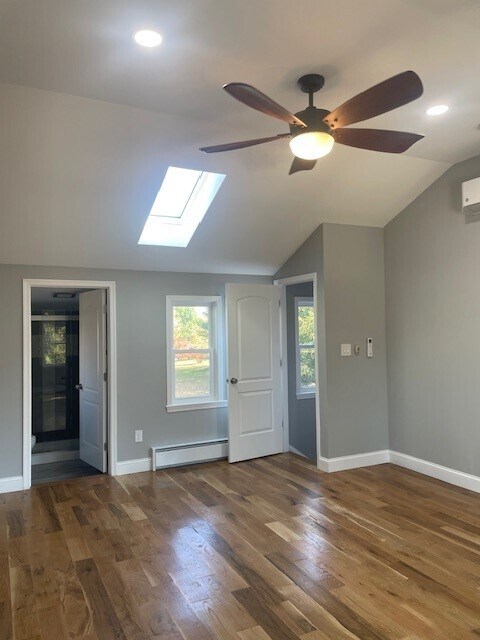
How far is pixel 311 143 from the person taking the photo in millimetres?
2535

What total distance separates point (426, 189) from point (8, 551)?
4.78 metres

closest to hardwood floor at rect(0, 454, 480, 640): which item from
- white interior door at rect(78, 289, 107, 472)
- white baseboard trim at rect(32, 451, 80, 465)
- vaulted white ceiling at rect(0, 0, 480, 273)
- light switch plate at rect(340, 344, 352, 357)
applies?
white interior door at rect(78, 289, 107, 472)

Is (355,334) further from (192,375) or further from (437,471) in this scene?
(192,375)

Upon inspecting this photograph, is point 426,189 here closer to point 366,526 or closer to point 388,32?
point 388,32

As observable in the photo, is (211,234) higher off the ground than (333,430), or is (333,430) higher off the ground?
(211,234)

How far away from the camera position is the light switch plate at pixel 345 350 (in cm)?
503

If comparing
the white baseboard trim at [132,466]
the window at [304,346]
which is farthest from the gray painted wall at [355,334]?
the white baseboard trim at [132,466]

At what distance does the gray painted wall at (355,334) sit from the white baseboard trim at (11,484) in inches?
122

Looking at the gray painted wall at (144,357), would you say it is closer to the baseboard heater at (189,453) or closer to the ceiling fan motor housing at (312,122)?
the baseboard heater at (189,453)

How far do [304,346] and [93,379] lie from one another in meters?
2.58

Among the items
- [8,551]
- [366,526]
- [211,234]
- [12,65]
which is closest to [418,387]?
[366,526]

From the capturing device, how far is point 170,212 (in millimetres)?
5016

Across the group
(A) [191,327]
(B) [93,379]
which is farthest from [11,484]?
(A) [191,327]

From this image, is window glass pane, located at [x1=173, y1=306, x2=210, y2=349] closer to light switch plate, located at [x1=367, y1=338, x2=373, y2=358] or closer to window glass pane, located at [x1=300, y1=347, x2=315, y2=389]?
window glass pane, located at [x1=300, y1=347, x2=315, y2=389]
